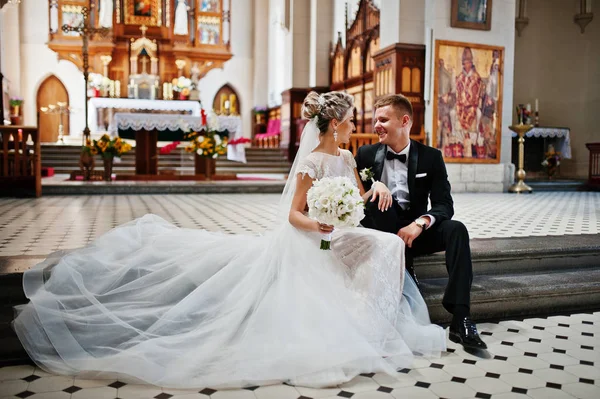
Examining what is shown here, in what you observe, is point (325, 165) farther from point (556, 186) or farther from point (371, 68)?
point (371, 68)

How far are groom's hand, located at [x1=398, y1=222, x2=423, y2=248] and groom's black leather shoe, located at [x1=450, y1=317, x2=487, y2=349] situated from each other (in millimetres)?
539

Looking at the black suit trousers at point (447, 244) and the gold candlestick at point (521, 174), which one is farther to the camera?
the gold candlestick at point (521, 174)

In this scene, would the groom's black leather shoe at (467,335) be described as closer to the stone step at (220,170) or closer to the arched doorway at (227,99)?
the stone step at (220,170)

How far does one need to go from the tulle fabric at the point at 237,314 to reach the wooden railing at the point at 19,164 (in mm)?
5965

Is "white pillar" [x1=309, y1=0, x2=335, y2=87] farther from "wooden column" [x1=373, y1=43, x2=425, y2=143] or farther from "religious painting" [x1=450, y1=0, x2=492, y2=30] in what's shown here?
"religious painting" [x1=450, y1=0, x2=492, y2=30]

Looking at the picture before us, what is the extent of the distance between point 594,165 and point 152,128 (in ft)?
32.9

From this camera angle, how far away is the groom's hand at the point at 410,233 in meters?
3.40

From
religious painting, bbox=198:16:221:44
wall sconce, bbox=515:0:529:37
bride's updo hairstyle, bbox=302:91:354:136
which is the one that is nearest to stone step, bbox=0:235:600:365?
bride's updo hairstyle, bbox=302:91:354:136

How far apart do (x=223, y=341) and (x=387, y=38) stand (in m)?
10.1

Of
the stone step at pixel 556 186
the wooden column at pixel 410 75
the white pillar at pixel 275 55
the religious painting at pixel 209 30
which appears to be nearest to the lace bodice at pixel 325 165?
the wooden column at pixel 410 75

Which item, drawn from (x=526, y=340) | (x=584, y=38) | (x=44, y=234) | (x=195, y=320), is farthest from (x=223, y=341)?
(x=584, y=38)

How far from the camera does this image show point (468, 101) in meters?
11.5

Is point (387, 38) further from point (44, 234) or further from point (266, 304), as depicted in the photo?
point (266, 304)

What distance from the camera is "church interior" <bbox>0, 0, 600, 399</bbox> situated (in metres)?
3.21
